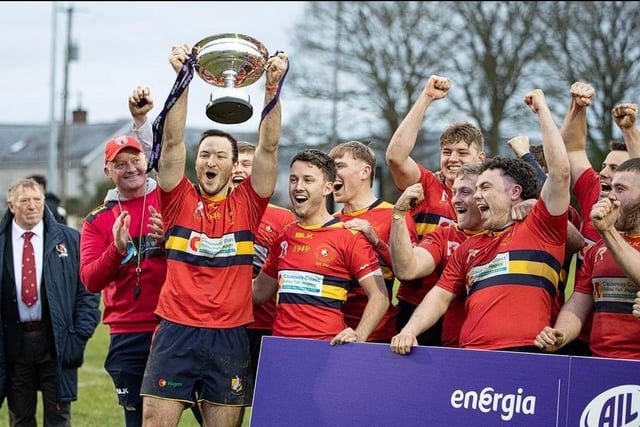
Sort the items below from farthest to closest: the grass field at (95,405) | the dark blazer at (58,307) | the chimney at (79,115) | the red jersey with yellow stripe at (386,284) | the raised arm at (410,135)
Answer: the chimney at (79,115), the grass field at (95,405), the dark blazer at (58,307), the raised arm at (410,135), the red jersey with yellow stripe at (386,284)

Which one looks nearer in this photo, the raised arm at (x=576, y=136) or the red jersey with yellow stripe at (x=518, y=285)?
the red jersey with yellow stripe at (x=518, y=285)

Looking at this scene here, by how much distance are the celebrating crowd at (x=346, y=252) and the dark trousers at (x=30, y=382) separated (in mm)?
1429

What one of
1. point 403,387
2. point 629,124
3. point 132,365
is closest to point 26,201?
point 132,365

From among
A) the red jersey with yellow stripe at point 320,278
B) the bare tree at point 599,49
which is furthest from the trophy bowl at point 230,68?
the bare tree at point 599,49

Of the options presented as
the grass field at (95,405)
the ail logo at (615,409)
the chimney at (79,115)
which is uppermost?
A: the chimney at (79,115)

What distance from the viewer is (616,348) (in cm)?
531

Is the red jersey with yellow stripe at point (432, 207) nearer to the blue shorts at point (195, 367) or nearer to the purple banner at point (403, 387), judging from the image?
the purple banner at point (403, 387)

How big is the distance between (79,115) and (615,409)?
Answer: 243 ft

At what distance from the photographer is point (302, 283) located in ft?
19.8

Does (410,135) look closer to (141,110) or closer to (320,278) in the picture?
(320,278)

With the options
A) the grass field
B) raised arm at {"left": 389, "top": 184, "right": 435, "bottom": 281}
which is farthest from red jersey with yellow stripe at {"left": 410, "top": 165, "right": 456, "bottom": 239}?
the grass field

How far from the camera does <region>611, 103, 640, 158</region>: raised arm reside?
228 inches

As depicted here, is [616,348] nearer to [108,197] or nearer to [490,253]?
[490,253]

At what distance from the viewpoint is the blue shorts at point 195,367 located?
19.1 feet
